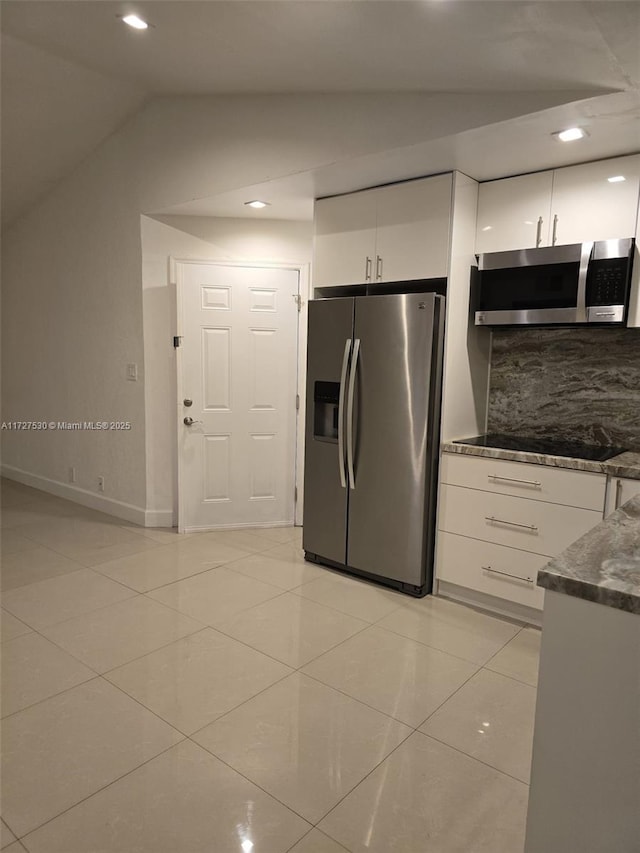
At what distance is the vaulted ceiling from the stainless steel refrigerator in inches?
31.8

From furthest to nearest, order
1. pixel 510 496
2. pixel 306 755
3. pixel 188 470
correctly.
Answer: pixel 188 470, pixel 510 496, pixel 306 755

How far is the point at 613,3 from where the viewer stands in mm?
1713

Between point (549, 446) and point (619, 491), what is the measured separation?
0.53 metres

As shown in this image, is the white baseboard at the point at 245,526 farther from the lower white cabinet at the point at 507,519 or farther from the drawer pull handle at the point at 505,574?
the drawer pull handle at the point at 505,574

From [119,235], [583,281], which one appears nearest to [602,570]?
[583,281]

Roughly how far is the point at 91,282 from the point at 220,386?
1.56 meters

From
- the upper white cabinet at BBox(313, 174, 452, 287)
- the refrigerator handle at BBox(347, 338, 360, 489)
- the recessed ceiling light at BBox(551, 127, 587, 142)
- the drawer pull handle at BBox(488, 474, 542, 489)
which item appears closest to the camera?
the recessed ceiling light at BBox(551, 127, 587, 142)

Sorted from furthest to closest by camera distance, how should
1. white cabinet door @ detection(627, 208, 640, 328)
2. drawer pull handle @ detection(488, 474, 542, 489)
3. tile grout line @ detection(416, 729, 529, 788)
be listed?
drawer pull handle @ detection(488, 474, 542, 489), white cabinet door @ detection(627, 208, 640, 328), tile grout line @ detection(416, 729, 529, 788)

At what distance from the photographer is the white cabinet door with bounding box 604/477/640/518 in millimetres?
2482

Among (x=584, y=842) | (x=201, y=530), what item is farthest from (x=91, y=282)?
(x=584, y=842)

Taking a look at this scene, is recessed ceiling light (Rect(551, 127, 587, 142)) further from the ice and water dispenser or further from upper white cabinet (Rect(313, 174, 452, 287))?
the ice and water dispenser

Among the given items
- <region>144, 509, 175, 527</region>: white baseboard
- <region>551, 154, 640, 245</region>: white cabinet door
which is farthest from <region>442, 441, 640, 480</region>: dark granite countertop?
<region>144, 509, 175, 527</region>: white baseboard

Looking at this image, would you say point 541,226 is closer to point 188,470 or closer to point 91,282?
point 188,470

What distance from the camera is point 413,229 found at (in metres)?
3.07
